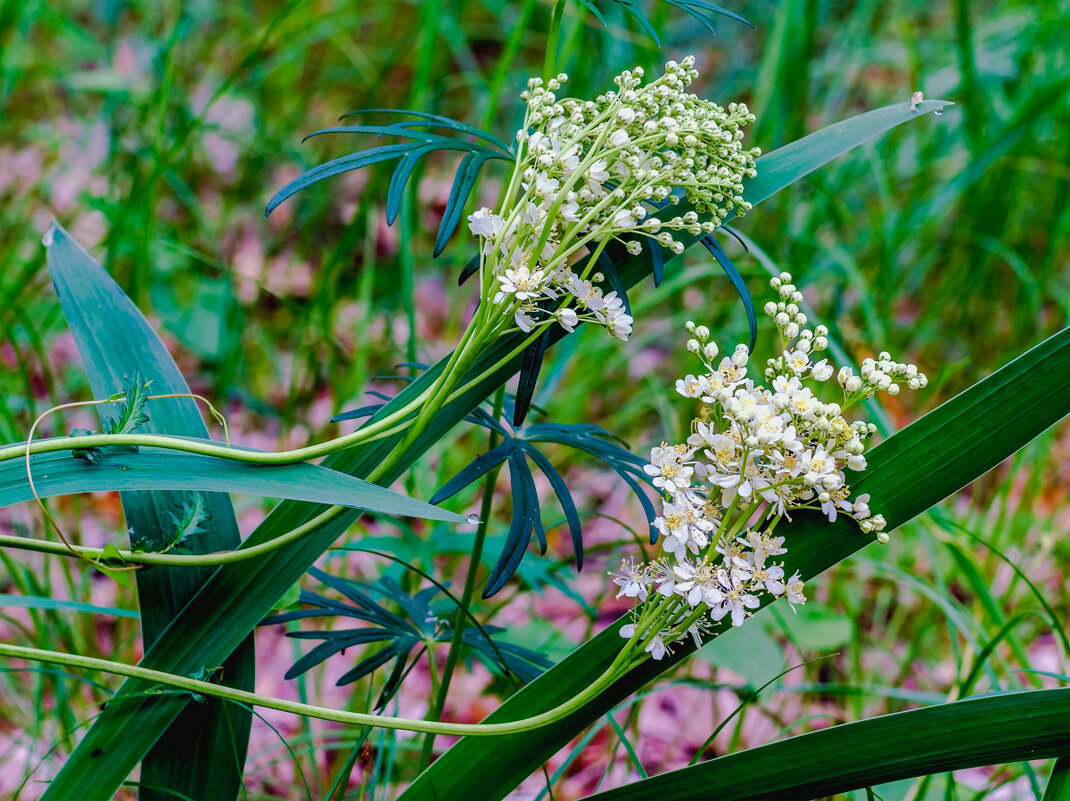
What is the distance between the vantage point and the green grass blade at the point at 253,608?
2.24 feet

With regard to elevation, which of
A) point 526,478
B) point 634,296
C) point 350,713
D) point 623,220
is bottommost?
point 350,713

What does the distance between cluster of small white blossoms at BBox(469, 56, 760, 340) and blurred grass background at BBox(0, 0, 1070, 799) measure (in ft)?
0.81

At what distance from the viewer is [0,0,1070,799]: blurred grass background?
4.20 feet

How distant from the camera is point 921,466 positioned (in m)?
0.63

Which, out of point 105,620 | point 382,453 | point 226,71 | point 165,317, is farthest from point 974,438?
point 226,71

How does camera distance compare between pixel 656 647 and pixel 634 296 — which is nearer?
pixel 656 647

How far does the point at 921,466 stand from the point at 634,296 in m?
1.35

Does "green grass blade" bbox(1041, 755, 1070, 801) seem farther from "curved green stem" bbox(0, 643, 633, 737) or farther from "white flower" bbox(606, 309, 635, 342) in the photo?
"white flower" bbox(606, 309, 635, 342)

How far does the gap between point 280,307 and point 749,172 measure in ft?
5.54

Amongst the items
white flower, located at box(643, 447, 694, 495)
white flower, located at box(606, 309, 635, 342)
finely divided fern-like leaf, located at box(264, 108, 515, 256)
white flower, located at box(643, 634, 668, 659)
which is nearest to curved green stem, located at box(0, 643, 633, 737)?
white flower, located at box(643, 634, 668, 659)

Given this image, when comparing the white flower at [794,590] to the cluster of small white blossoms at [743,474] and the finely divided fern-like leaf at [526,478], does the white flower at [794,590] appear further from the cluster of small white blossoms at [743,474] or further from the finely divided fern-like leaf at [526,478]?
the finely divided fern-like leaf at [526,478]

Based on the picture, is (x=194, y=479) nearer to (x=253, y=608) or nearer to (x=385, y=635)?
(x=253, y=608)

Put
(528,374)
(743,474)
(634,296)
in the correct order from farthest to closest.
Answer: (634,296), (528,374), (743,474)

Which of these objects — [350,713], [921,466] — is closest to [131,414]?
[350,713]
